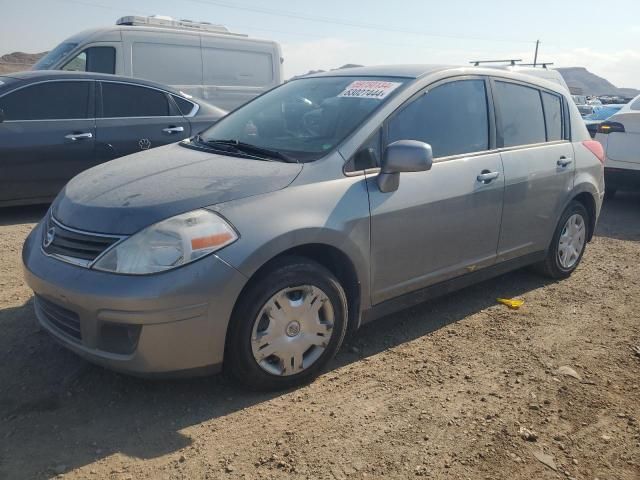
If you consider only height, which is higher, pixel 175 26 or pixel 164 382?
pixel 175 26

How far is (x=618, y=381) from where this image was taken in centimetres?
339

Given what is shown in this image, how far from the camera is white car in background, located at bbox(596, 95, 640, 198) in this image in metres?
7.52

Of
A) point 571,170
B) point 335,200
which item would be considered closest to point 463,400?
point 335,200

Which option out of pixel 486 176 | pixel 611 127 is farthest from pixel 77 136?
pixel 611 127

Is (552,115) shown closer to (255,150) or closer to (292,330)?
(255,150)

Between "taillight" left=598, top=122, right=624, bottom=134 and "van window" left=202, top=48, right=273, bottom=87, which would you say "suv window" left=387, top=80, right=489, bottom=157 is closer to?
"taillight" left=598, top=122, right=624, bottom=134

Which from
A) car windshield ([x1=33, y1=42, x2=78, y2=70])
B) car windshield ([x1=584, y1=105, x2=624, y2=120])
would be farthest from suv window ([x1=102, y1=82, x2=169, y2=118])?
car windshield ([x1=584, y1=105, x2=624, y2=120])

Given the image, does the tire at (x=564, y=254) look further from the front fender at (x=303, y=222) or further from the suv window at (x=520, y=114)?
the front fender at (x=303, y=222)

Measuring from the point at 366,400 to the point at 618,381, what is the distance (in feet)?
4.96

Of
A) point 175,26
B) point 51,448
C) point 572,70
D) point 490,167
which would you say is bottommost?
point 51,448

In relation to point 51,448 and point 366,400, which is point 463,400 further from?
point 51,448

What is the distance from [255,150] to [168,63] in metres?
7.03

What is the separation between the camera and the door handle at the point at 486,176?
3.90 metres

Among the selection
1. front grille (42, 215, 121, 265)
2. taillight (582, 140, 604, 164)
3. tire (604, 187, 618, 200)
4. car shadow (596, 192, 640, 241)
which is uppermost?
taillight (582, 140, 604, 164)
